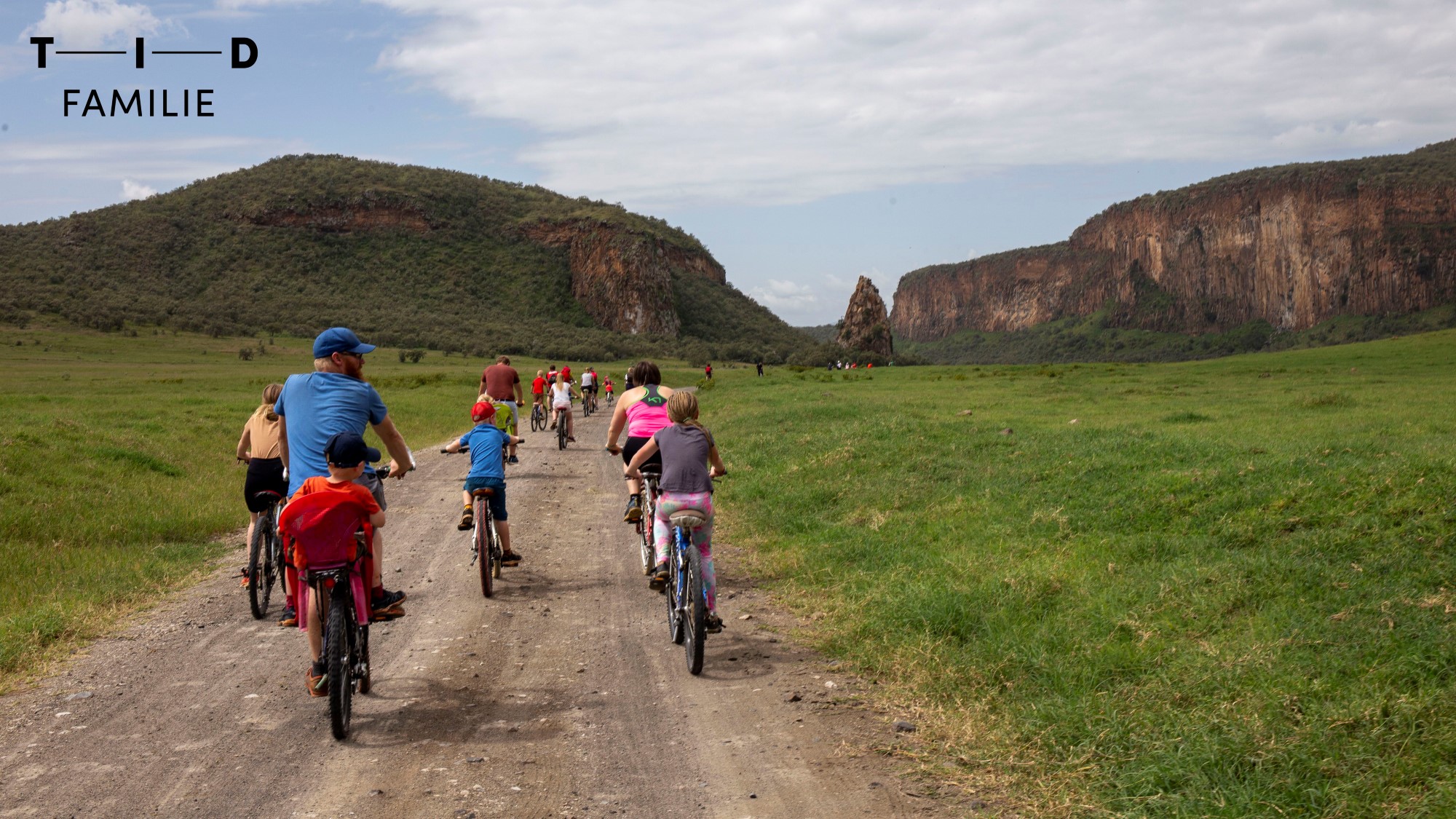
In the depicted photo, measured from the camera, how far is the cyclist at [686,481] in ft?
23.9

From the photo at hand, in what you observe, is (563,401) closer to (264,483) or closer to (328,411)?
(264,483)

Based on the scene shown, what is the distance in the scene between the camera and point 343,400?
251 inches

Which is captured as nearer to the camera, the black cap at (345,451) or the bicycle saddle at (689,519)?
the black cap at (345,451)

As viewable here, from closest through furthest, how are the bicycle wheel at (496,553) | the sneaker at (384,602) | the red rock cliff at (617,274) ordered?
the sneaker at (384,602) < the bicycle wheel at (496,553) < the red rock cliff at (617,274)

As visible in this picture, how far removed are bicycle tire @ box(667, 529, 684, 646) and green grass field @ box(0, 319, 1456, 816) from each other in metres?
1.10

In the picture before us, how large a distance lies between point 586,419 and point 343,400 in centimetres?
2591

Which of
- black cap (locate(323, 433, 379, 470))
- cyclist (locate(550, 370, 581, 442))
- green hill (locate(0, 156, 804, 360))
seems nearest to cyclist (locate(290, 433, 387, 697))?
black cap (locate(323, 433, 379, 470))

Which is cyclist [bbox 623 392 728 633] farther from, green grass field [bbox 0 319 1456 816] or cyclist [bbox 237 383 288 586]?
cyclist [bbox 237 383 288 586]

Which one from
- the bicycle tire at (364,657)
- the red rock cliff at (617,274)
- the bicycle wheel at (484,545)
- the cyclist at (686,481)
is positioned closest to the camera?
the bicycle tire at (364,657)

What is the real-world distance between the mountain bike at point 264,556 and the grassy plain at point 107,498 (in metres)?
1.08

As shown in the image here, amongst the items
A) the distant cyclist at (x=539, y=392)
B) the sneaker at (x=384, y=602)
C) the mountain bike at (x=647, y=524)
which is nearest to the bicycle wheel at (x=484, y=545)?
the mountain bike at (x=647, y=524)

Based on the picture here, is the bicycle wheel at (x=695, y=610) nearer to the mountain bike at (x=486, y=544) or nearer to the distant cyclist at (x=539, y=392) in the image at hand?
the mountain bike at (x=486, y=544)

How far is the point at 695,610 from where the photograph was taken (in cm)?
678

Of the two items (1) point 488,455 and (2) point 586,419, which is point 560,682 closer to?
(1) point 488,455
